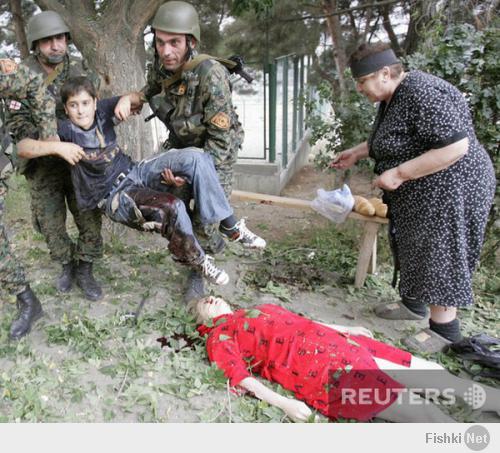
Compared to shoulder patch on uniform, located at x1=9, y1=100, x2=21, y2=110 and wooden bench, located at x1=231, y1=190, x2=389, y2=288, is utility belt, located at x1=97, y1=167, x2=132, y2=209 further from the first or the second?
wooden bench, located at x1=231, y1=190, x2=389, y2=288

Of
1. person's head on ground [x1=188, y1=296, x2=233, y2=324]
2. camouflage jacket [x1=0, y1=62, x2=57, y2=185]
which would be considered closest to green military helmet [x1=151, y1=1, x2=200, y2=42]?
camouflage jacket [x1=0, y1=62, x2=57, y2=185]

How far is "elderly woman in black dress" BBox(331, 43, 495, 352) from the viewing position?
108 inches

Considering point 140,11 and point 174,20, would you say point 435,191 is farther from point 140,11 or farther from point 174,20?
point 140,11

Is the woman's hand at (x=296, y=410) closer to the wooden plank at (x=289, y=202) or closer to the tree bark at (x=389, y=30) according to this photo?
the wooden plank at (x=289, y=202)

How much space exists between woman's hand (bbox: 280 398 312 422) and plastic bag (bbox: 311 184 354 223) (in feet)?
5.63

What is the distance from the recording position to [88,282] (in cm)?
359

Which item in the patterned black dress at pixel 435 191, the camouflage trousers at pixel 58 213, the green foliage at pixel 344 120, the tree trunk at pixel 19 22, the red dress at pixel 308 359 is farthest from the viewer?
the tree trunk at pixel 19 22

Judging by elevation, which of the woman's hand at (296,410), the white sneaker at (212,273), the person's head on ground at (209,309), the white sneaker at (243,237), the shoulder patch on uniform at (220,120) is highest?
the shoulder patch on uniform at (220,120)

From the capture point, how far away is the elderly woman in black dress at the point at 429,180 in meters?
2.73

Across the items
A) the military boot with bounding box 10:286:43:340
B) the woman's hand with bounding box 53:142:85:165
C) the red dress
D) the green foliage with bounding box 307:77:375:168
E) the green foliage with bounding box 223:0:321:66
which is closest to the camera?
the red dress

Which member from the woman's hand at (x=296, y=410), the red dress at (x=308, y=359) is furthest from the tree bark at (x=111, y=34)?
the woman's hand at (x=296, y=410)

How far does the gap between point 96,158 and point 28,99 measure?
0.51m

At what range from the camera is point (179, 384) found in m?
2.74

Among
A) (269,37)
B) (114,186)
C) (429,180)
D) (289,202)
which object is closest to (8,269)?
(114,186)
